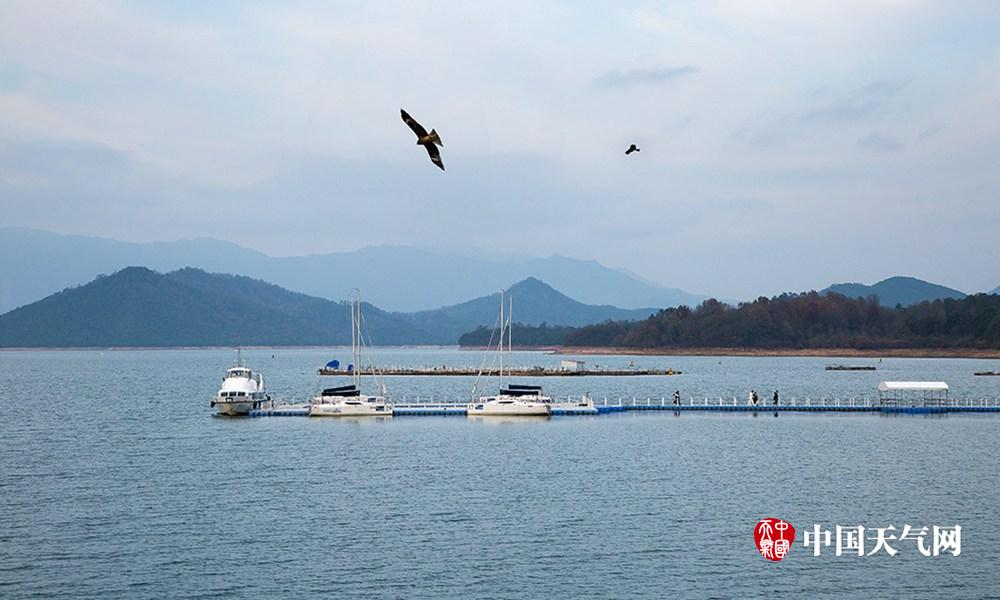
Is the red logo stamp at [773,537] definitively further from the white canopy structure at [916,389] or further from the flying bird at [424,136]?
the white canopy structure at [916,389]

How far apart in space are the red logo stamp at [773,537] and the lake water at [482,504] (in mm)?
486

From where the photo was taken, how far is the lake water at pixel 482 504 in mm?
31250

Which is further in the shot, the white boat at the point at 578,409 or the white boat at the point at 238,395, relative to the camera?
the white boat at the point at 578,409

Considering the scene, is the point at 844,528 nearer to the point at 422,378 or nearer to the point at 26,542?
the point at 26,542

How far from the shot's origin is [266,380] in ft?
514

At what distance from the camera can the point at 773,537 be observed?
1403 inches

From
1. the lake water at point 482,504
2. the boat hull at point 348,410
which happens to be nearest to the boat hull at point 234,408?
the lake water at point 482,504

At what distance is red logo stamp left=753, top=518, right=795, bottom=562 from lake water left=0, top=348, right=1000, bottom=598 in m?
0.49

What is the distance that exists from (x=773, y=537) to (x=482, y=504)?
12.3 meters

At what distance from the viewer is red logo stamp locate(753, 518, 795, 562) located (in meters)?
33.8

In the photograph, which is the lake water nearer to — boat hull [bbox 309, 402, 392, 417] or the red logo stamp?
the red logo stamp

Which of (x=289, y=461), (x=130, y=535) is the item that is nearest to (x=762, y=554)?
(x=130, y=535)

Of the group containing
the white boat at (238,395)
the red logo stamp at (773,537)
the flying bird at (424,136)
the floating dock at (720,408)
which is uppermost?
the flying bird at (424,136)

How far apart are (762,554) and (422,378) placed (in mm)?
127887
